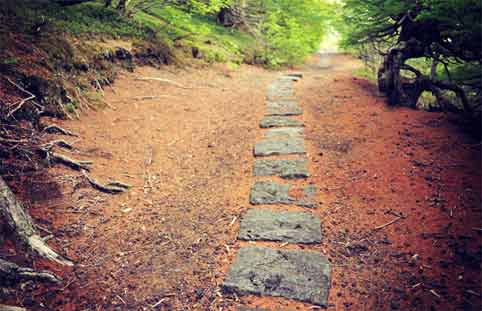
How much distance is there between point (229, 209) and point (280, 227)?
77 cm

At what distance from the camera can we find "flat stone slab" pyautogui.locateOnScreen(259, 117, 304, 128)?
6456 mm

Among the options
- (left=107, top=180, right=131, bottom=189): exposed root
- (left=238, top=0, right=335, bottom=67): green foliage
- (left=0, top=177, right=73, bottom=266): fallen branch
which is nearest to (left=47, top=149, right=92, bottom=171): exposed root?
(left=107, top=180, right=131, bottom=189): exposed root

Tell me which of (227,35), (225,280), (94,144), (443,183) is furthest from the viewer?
(227,35)

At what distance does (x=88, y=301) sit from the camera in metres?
2.57

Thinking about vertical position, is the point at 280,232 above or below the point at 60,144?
below

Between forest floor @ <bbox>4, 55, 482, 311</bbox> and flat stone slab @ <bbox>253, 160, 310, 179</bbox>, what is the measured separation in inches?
8.0

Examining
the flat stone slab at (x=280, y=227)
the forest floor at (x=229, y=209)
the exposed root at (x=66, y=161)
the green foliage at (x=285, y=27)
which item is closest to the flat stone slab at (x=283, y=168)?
the forest floor at (x=229, y=209)

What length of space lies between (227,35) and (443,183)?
1337cm

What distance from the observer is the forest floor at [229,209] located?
2.70 m

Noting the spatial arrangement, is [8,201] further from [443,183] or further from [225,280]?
[443,183]

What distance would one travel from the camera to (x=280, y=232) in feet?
11.6

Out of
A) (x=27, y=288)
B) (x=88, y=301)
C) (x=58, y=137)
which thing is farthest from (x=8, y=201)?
(x=58, y=137)

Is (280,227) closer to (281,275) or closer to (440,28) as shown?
(281,275)

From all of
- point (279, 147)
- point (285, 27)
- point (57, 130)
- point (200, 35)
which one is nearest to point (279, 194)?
point (279, 147)
